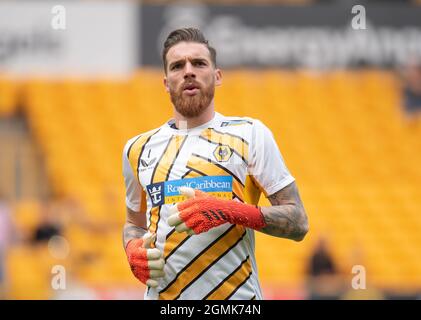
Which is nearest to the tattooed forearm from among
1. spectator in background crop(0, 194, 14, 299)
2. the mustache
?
the mustache

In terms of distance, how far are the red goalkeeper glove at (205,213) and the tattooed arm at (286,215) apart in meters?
0.09

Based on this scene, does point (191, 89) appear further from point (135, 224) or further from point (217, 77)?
point (135, 224)

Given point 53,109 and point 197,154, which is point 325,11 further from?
point 197,154

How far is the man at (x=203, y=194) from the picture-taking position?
4.54 m

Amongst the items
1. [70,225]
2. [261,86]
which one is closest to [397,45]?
[261,86]

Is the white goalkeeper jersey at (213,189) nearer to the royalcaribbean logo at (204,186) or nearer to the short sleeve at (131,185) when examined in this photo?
the royalcaribbean logo at (204,186)

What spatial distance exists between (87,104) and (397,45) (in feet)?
15.5

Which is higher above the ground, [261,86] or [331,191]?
[261,86]

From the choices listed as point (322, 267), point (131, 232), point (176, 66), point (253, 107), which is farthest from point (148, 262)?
point (253, 107)

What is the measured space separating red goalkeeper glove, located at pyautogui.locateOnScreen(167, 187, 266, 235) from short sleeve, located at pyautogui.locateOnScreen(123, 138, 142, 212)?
1.61 ft

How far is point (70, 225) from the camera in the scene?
13.6 meters

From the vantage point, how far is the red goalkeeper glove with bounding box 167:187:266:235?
4.45 meters

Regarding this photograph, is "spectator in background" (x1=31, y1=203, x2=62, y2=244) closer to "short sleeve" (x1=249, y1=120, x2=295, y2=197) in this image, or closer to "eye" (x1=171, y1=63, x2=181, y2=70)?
"eye" (x1=171, y1=63, x2=181, y2=70)

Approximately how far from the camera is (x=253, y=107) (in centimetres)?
1628
